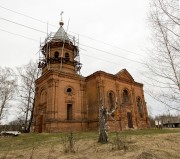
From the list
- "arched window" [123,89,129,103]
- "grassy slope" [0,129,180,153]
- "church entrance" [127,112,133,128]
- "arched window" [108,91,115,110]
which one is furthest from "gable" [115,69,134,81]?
"grassy slope" [0,129,180,153]

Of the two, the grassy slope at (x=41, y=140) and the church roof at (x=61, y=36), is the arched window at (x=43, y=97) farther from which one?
the church roof at (x=61, y=36)

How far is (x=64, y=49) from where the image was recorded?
91.7ft

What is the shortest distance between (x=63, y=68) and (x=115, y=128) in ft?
35.1

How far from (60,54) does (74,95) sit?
261 inches

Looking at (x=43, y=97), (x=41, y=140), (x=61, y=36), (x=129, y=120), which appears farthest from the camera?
(x=61, y=36)

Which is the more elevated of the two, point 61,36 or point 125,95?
point 61,36

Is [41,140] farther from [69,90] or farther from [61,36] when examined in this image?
[61,36]

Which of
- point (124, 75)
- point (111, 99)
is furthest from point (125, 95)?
point (111, 99)

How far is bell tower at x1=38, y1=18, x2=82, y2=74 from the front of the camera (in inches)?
1059

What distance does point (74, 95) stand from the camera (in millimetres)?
24891

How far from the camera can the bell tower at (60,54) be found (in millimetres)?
26891

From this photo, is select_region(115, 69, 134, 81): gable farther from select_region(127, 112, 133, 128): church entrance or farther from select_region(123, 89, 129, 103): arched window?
select_region(127, 112, 133, 128): church entrance

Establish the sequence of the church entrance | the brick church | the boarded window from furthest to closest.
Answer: the church entrance, the boarded window, the brick church

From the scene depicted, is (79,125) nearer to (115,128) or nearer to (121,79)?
(115,128)
